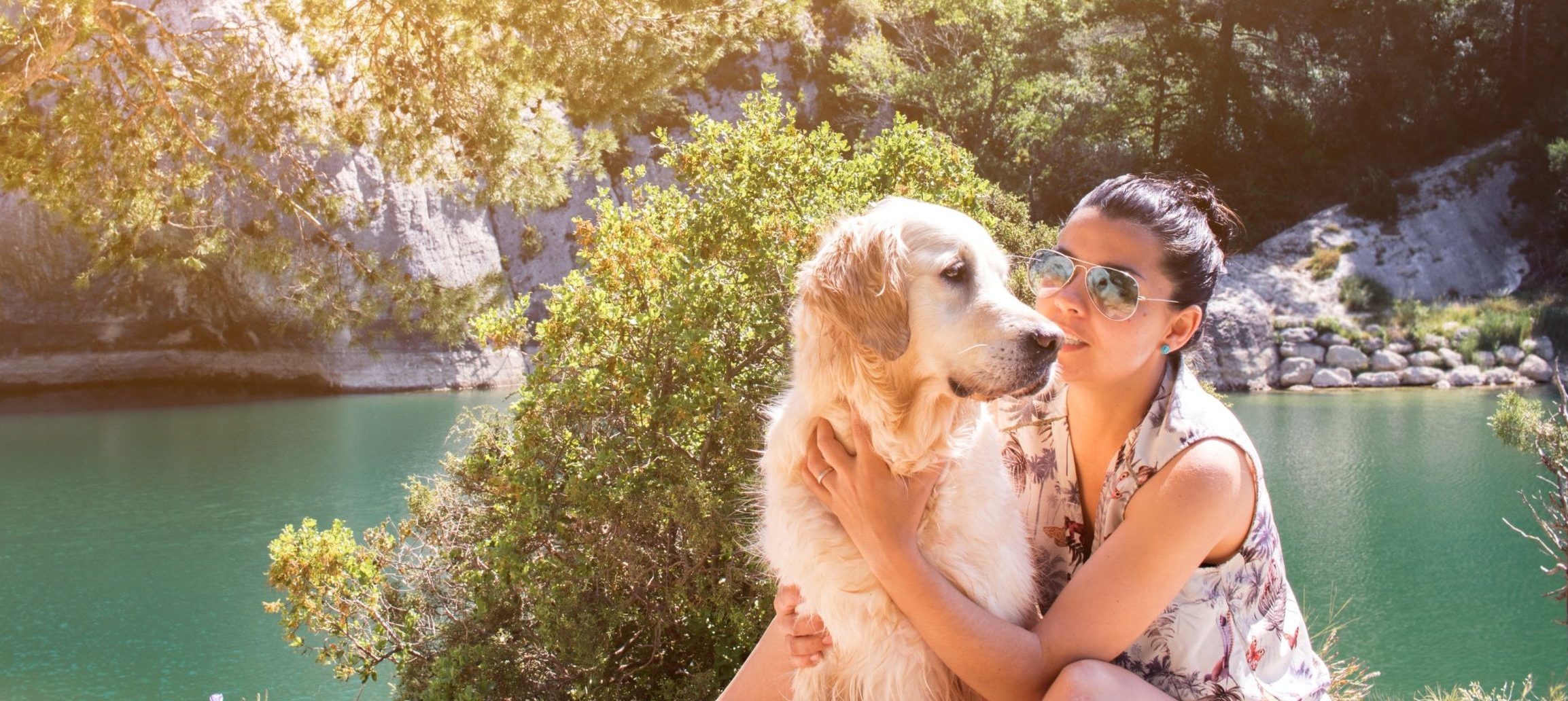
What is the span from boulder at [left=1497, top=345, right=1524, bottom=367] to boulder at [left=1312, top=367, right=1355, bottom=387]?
11.3 ft

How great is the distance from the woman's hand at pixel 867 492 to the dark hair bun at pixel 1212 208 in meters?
0.80

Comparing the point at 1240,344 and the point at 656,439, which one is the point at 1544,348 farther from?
the point at 656,439

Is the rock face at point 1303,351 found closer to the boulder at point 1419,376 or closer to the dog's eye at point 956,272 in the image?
the boulder at point 1419,376

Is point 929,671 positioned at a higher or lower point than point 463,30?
lower

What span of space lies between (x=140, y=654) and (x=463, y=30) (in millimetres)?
7833

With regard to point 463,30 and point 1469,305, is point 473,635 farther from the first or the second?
point 1469,305

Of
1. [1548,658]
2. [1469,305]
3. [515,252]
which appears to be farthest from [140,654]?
[1469,305]

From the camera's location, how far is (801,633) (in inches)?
93.9

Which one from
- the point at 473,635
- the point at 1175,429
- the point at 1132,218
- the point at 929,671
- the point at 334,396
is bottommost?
the point at 334,396

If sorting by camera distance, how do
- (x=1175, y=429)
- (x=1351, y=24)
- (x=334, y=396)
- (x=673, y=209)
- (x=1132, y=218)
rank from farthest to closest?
(x=1351, y=24) < (x=334, y=396) < (x=673, y=209) < (x=1132, y=218) < (x=1175, y=429)

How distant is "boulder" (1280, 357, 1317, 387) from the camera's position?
25.4 meters

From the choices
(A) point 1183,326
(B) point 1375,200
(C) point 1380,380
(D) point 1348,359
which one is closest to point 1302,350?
(D) point 1348,359

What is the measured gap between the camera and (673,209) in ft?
20.7

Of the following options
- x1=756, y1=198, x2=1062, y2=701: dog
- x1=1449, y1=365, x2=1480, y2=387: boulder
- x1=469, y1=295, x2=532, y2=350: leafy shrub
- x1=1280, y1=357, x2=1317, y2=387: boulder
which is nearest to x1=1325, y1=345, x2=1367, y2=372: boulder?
x1=1280, y1=357, x2=1317, y2=387: boulder
